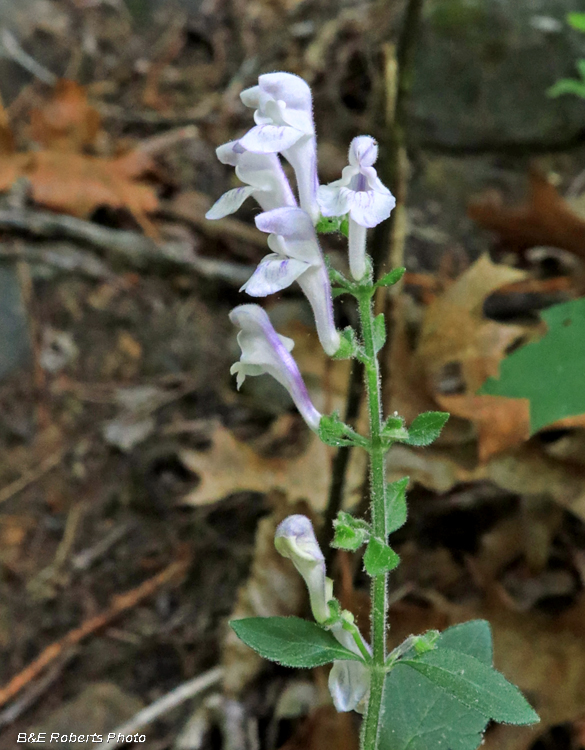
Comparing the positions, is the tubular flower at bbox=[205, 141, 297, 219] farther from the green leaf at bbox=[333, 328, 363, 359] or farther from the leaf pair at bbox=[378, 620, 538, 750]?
the leaf pair at bbox=[378, 620, 538, 750]

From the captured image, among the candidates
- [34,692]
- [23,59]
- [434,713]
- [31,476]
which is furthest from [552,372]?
[23,59]

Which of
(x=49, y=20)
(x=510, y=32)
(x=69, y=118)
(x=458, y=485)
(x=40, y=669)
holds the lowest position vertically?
(x=40, y=669)

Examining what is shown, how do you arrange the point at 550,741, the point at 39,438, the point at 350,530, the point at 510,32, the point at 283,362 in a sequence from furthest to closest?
the point at 510,32 → the point at 39,438 → the point at 550,741 → the point at 283,362 → the point at 350,530

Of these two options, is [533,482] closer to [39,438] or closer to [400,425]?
[400,425]

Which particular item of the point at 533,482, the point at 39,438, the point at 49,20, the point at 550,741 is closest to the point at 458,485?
the point at 533,482

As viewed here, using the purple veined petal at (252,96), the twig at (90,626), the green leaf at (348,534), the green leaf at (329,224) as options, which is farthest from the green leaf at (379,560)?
the twig at (90,626)

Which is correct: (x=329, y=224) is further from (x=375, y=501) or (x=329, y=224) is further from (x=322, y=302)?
(x=375, y=501)
